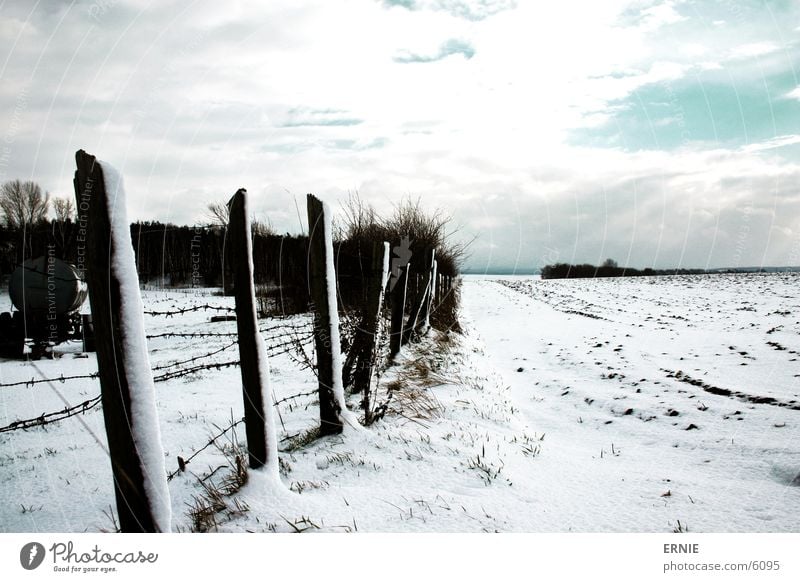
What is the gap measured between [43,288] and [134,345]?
10.4 meters

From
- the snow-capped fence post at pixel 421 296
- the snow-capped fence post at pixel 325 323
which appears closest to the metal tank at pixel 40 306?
the snow-capped fence post at pixel 421 296

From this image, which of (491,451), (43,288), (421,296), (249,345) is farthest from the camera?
(43,288)

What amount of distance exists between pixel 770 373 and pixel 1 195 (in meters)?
7.60

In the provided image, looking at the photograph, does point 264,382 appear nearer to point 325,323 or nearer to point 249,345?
point 249,345

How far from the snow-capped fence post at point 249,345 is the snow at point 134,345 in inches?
23.4

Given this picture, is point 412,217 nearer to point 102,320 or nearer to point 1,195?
point 1,195

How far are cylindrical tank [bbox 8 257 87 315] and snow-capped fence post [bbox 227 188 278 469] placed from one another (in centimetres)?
948

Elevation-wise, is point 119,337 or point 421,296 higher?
point 119,337

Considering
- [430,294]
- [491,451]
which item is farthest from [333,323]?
[430,294]

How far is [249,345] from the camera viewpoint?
2568mm

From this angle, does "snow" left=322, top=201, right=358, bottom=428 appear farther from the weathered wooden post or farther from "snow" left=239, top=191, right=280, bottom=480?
the weathered wooden post

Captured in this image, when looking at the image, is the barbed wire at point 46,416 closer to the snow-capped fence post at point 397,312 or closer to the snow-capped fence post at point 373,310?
the snow-capped fence post at point 373,310

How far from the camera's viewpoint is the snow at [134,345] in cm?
187
